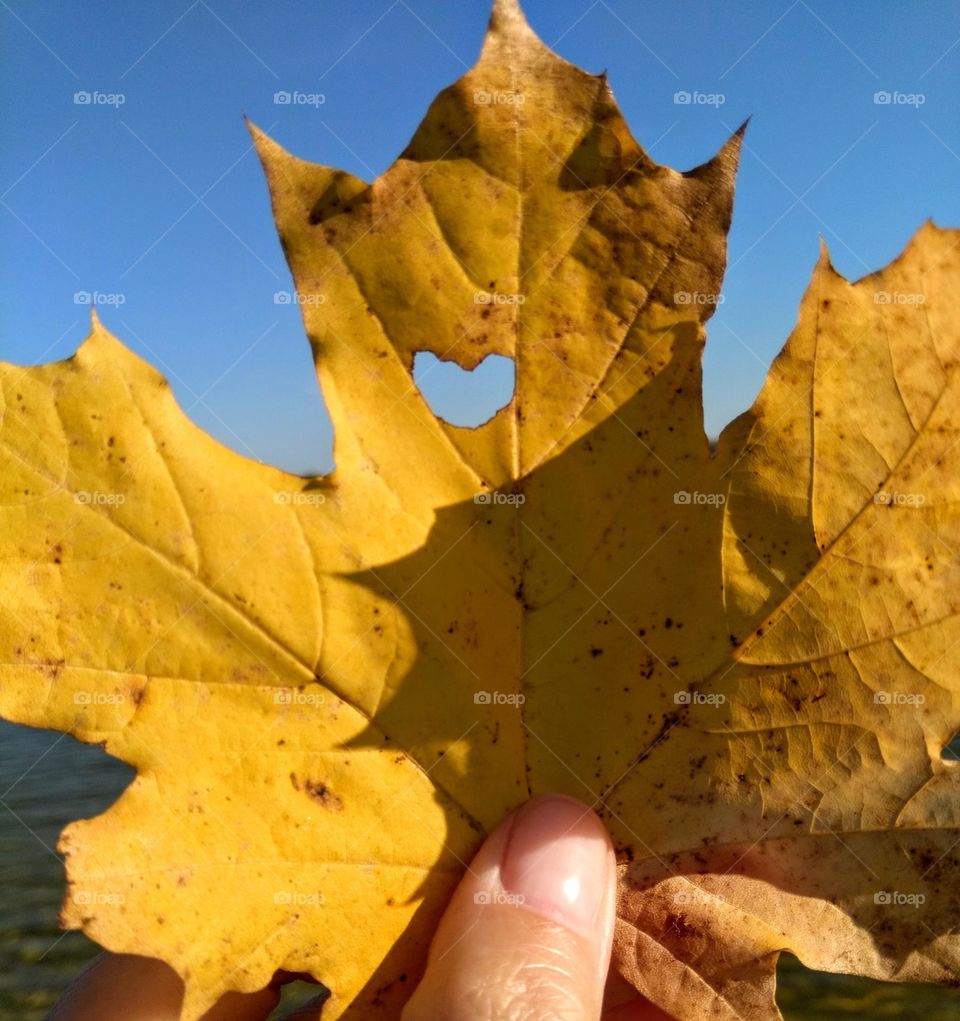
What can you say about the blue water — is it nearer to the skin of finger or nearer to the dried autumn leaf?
the skin of finger

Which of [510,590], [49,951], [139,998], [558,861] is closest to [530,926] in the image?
[558,861]

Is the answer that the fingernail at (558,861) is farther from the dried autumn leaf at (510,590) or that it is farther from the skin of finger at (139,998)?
the skin of finger at (139,998)

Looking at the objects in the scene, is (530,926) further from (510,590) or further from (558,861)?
(510,590)

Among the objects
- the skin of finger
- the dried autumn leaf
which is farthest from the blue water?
the dried autumn leaf

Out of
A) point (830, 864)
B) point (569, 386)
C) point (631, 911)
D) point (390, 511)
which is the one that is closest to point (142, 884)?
point (390, 511)

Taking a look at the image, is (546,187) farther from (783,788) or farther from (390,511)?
(783,788)
